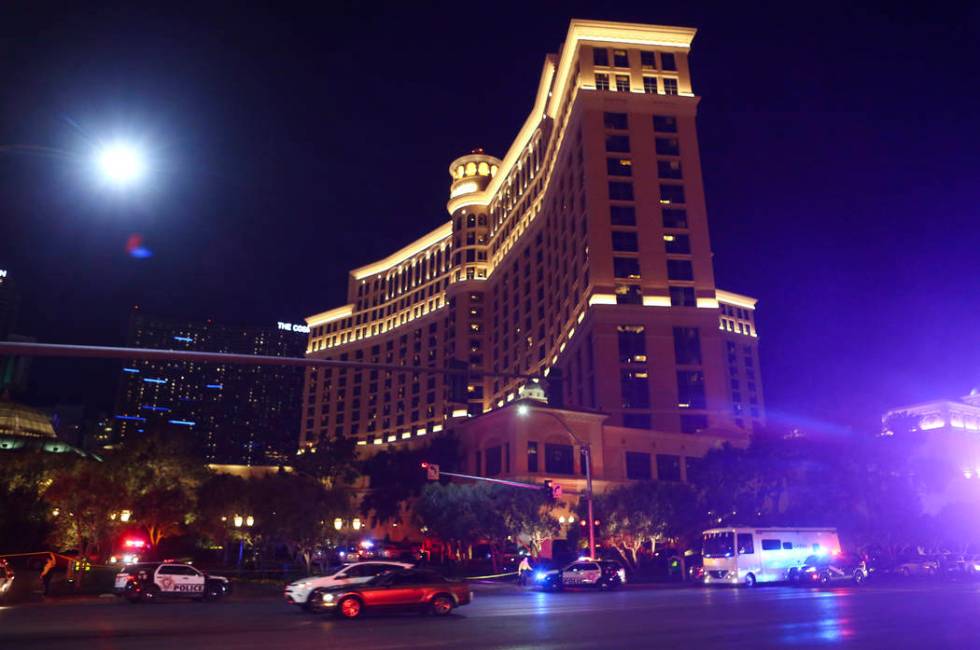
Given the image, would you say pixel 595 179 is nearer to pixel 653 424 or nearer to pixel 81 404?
pixel 653 424

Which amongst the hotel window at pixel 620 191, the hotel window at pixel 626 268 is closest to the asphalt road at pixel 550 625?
the hotel window at pixel 626 268

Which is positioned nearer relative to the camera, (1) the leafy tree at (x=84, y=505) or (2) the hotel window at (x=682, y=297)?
(1) the leafy tree at (x=84, y=505)

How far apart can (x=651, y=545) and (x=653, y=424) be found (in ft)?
74.9

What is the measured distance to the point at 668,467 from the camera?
73125 mm

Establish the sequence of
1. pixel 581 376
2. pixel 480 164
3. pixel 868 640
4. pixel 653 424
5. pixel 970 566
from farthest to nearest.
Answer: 1. pixel 480 164
2. pixel 581 376
3. pixel 653 424
4. pixel 970 566
5. pixel 868 640

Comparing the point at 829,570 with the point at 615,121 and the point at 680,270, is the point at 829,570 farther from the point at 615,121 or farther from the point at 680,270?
the point at 615,121

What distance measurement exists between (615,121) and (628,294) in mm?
24417

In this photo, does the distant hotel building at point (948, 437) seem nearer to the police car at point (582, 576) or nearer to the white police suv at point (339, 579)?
the police car at point (582, 576)

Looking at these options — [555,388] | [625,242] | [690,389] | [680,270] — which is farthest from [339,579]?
[680,270]

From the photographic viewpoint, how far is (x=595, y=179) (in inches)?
3506

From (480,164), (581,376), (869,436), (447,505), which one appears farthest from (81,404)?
(869,436)

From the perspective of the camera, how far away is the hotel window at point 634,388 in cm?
8006

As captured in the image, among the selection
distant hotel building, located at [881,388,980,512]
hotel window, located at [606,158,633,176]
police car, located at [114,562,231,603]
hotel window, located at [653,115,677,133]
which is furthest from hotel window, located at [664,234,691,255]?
police car, located at [114,562,231,603]

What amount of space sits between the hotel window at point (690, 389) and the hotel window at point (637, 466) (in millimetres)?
11398
